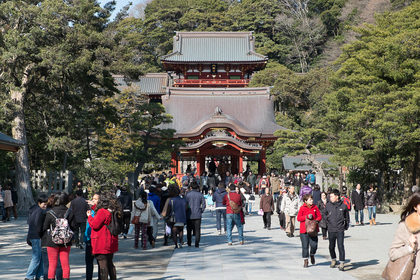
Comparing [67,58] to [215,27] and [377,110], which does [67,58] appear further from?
[215,27]

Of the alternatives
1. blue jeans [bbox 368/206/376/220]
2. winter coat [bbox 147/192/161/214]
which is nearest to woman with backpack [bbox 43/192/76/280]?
winter coat [bbox 147/192/161/214]

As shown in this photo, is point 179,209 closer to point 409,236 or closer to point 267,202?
point 267,202

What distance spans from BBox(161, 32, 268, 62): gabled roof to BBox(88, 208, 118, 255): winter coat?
127 feet

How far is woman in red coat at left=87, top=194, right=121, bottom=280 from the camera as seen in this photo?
7.38 meters

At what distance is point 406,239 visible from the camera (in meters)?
4.89

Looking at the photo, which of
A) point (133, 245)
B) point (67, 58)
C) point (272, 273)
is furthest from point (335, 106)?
point (272, 273)

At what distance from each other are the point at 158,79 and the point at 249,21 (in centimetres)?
1298

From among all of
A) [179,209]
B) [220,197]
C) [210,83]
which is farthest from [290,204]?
[210,83]

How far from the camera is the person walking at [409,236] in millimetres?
4848

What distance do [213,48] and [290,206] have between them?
117ft

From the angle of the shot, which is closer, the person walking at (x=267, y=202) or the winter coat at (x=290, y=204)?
the winter coat at (x=290, y=204)

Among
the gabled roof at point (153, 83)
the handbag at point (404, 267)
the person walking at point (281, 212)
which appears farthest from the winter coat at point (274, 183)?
the gabled roof at point (153, 83)

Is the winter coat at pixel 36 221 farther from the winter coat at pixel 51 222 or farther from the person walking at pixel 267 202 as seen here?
the person walking at pixel 267 202

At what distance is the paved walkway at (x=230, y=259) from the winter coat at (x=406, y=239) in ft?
13.8
